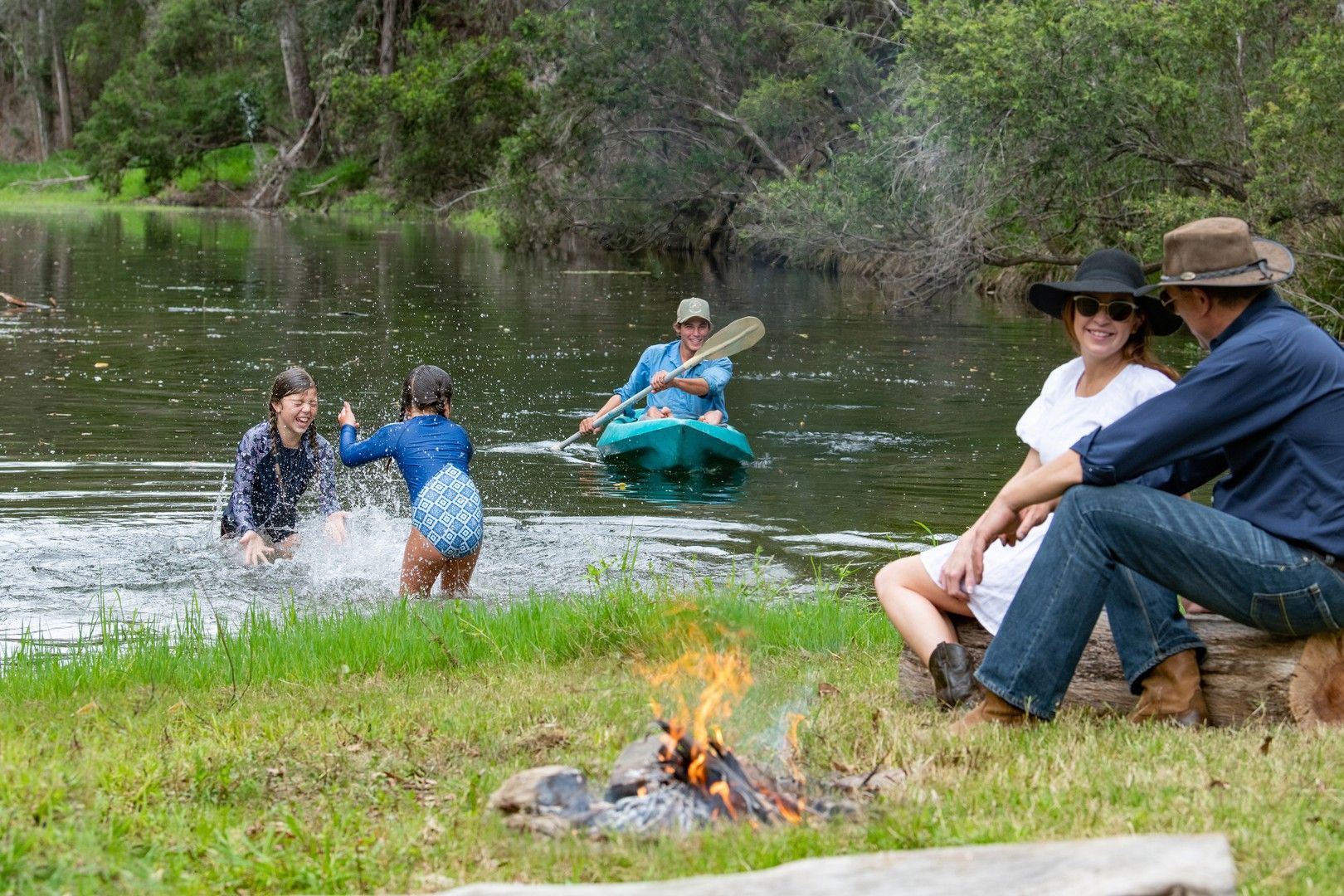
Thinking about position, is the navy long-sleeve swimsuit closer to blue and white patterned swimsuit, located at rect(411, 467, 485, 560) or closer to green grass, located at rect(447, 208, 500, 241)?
blue and white patterned swimsuit, located at rect(411, 467, 485, 560)

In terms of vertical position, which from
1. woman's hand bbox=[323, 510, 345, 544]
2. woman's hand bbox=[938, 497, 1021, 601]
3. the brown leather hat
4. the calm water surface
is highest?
the brown leather hat

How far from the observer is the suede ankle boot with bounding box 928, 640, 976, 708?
534cm

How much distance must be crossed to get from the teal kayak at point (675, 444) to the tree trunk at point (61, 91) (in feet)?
207

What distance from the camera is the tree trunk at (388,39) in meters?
50.0

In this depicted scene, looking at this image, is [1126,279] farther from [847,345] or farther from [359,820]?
[847,345]

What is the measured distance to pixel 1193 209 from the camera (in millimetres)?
19797

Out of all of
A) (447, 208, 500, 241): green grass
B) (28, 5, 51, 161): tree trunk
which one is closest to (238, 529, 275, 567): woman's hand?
(447, 208, 500, 241): green grass

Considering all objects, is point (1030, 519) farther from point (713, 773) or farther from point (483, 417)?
point (483, 417)

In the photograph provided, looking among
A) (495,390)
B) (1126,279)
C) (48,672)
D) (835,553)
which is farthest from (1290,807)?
(495,390)

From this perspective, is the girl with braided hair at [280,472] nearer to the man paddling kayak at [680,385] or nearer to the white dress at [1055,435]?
the man paddling kayak at [680,385]

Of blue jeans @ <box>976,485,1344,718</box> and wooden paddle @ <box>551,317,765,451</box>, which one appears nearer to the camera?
blue jeans @ <box>976,485,1344,718</box>

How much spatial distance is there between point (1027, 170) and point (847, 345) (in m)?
3.40

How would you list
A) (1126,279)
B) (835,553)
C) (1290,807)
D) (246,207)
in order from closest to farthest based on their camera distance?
(1290,807)
(1126,279)
(835,553)
(246,207)

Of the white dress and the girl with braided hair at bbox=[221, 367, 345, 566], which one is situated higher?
the white dress
